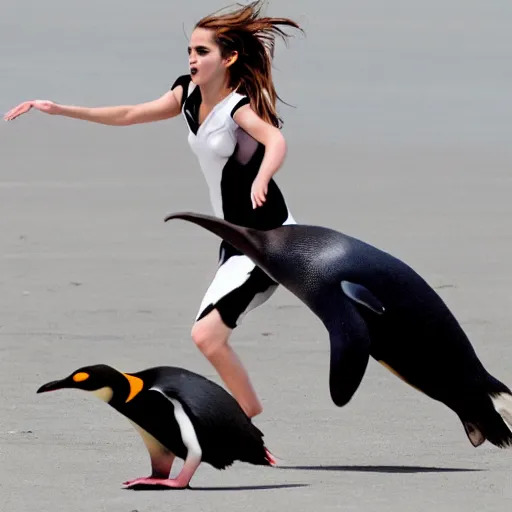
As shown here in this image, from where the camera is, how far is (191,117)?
734 cm

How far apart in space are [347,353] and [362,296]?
23 cm

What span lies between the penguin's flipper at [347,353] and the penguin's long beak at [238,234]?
46cm

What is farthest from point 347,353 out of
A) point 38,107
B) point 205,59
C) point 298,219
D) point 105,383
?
point 298,219

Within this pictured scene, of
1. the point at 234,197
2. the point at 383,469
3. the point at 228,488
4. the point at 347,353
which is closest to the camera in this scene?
the point at 347,353

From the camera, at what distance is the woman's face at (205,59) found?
7254 mm

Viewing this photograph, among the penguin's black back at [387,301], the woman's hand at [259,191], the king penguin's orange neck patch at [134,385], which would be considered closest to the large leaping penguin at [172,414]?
the king penguin's orange neck patch at [134,385]

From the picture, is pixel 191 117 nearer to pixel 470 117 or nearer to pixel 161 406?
pixel 161 406

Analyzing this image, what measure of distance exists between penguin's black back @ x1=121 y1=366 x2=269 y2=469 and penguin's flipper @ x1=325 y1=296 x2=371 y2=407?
0.39 metres

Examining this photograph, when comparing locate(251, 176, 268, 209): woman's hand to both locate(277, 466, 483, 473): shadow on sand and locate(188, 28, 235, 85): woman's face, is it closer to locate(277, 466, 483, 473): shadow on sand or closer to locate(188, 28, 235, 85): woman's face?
locate(188, 28, 235, 85): woman's face

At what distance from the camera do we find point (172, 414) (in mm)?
6676

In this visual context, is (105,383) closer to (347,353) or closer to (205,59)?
(347,353)

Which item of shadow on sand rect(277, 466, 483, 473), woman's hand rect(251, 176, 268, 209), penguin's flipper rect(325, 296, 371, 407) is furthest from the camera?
shadow on sand rect(277, 466, 483, 473)

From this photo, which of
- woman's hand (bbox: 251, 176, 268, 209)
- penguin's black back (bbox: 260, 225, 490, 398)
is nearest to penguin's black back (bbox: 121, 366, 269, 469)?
penguin's black back (bbox: 260, 225, 490, 398)

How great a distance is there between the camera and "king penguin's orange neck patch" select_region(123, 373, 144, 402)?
21.8 feet
